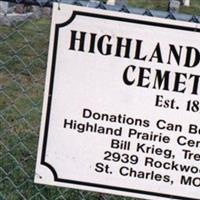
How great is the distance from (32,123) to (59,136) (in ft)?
6.70

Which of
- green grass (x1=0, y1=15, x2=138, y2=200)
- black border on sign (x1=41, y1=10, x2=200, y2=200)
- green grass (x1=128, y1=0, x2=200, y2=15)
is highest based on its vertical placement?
black border on sign (x1=41, y1=10, x2=200, y2=200)

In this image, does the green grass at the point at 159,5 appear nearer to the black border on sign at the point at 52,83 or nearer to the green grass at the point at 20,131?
the green grass at the point at 20,131

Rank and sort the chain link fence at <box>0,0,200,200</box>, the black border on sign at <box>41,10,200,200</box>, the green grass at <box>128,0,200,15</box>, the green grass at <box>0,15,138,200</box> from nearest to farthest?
the black border on sign at <box>41,10,200,200</box>, the chain link fence at <box>0,0,200,200</box>, the green grass at <box>0,15,138,200</box>, the green grass at <box>128,0,200,15</box>

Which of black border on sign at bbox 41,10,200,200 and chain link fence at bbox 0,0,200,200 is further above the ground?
black border on sign at bbox 41,10,200,200

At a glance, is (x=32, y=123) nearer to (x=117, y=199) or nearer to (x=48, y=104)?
(x=117, y=199)

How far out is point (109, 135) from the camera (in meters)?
3.07

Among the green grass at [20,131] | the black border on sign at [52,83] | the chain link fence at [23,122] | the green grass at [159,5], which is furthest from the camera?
the green grass at [159,5]

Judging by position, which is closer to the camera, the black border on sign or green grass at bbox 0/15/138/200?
the black border on sign

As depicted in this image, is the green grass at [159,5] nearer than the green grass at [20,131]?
No

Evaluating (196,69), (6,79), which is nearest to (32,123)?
(6,79)

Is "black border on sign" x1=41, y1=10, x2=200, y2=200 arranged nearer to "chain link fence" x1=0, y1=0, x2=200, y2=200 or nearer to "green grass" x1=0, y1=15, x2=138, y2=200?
"chain link fence" x1=0, y1=0, x2=200, y2=200

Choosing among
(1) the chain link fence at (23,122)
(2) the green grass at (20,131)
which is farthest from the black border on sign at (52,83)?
(2) the green grass at (20,131)

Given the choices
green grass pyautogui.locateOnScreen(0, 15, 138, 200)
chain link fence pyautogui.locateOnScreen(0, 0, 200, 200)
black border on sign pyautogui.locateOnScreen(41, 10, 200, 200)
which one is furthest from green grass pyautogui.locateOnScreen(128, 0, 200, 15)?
black border on sign pyautogui.locateOnScreen(41, 10, 200, 200)

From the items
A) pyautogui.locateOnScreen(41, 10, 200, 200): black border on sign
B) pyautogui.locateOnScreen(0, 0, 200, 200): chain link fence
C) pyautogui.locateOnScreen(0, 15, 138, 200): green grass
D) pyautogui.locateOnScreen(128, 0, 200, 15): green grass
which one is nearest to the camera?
pyautogui.locateOnScreen(41, 10, 200, 200): black border on sign
